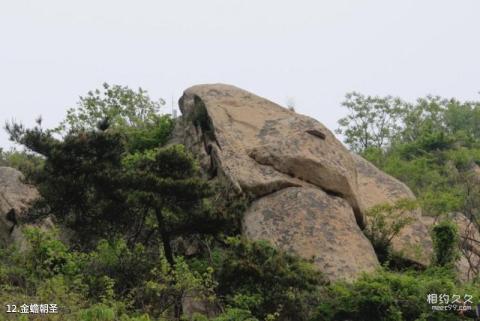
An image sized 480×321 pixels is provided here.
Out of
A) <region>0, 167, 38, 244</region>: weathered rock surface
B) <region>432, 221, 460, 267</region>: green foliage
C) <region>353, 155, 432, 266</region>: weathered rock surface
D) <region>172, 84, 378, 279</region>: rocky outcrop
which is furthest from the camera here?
<region>0, 167, 38, 244</region>: weathered rock surface

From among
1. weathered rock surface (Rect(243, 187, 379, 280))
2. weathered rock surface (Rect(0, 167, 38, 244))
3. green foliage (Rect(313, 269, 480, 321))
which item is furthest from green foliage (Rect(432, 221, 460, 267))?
weathered rock surface (Rect(0, 167, 38, 244))

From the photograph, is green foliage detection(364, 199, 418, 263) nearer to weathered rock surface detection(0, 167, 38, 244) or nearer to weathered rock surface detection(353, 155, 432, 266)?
weathered rock surface detection(353, 155, 432, 266)

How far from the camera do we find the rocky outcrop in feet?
56.6

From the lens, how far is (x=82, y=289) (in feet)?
48.0

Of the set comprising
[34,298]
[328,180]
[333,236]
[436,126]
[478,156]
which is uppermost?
[436,126]

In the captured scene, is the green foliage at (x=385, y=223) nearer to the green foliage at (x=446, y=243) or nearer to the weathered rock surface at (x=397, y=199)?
the weathered rock surface at (x=397, y=199)

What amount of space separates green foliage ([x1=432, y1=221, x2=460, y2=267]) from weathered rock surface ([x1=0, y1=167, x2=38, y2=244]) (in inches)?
415

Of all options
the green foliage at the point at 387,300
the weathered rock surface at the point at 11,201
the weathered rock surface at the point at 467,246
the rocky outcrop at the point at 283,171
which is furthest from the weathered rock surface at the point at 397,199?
the weathered rock surface at the point at 11,201

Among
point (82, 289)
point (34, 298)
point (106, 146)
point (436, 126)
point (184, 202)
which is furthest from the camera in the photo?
point (436, 126)

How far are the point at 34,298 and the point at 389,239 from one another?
30.7 ft

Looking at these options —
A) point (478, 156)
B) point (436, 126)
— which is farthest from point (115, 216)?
point (436, 126)

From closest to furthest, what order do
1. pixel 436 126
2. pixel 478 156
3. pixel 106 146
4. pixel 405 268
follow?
pixel 106 146, pixel 405 268, pixel 478 156, pixel 436 126

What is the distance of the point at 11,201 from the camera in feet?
70.7

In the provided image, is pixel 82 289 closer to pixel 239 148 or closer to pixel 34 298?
pixel 34 298
